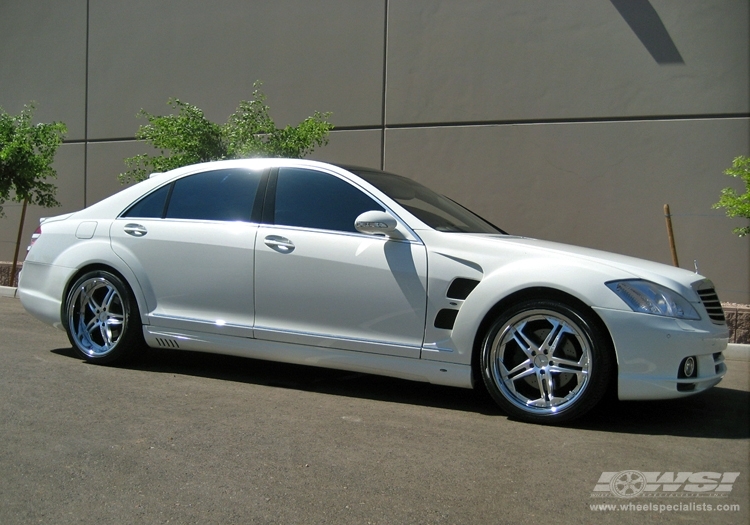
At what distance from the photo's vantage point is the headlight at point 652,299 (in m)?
4.44

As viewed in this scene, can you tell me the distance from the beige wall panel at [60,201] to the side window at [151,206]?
27.0 ft

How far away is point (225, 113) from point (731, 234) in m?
7.42

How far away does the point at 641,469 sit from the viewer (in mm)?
3758

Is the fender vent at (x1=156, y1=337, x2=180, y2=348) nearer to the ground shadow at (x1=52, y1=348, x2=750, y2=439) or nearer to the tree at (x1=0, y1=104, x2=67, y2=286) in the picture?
the ground shadow at (x1=52, y1=348, x2=750, y2=439)

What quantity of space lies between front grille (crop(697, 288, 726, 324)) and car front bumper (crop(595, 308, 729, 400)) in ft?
0.99

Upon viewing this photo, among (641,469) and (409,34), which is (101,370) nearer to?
(641,469)

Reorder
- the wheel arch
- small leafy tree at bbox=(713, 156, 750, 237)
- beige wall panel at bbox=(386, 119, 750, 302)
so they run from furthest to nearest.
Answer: beige wall panel at bbox=(386, 119, 750, 302), small leafy tree at bbox=(713, 156, 750, 237), the wheel arch

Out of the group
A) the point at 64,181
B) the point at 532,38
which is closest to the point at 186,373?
the point at 532,38

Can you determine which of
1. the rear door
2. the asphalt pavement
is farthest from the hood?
the rear door

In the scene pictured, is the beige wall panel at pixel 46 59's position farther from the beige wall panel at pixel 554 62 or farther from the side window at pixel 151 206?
the side window at pixel 151 206

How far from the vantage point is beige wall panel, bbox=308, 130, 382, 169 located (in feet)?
36.6

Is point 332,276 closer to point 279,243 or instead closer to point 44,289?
point 279,243

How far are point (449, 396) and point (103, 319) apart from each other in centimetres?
278

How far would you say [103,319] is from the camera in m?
6.20
